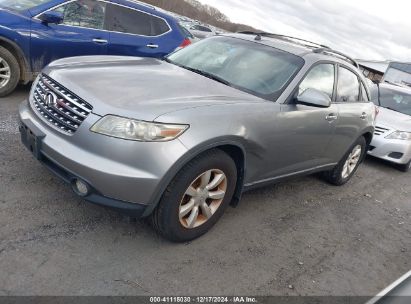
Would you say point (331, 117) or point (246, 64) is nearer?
point (246, 64)

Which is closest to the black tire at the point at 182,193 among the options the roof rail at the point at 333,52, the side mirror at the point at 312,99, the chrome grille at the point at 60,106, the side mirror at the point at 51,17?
the chrome grille at the point at 60,106

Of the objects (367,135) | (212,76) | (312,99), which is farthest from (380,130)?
(212,76)

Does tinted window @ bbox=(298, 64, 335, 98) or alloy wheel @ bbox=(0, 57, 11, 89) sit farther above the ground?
tinted window @ bbox=(298, 64, 335, 98)

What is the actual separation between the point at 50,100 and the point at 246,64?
1.95 m

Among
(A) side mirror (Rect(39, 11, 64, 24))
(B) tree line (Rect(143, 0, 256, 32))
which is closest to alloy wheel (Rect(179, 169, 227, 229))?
(A) side mirror (Rect(39, 11, 64, 24))

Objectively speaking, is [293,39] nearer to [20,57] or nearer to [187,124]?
[187,124]

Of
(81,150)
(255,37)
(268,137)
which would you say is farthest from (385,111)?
(81,150)

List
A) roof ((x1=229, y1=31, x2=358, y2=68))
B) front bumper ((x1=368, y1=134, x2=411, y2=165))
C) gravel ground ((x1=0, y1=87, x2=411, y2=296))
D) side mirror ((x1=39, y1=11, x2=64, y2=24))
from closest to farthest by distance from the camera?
gravel ground ((x1=0, y1=87, x2=411, y2=296)) < roof ((x1=229, y1=31, x2=358, y2=68)) < side mirror ((x1=39, y1=11, x2=64, y2=24)) < front bumper ((x1=368, y1=134, x2=411, y2=165))

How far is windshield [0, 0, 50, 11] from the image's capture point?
6.11 m

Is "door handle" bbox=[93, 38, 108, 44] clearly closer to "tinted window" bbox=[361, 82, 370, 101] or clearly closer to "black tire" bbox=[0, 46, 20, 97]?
"black tire" bbox=[0, 46, 20, 97]

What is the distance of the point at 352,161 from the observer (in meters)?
6.00

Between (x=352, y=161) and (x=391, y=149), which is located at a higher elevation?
(x=352, y=161)

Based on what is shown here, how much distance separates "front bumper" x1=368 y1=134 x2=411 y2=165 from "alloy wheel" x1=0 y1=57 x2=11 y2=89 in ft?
20.5

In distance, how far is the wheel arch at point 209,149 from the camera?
3.00 meters
